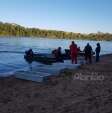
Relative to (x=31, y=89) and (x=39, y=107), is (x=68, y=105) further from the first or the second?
(x=31, y=89)

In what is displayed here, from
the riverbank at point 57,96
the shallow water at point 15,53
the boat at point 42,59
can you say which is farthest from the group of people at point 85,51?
the riverbank at point 57,96

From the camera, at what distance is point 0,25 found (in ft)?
652

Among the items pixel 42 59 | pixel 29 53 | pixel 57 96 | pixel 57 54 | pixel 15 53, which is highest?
pixel 29 53

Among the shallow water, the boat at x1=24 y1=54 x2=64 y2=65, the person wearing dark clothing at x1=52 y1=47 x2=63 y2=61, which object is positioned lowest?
the shallow water

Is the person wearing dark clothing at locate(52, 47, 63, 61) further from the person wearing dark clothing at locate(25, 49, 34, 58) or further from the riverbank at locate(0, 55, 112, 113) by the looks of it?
the riverbank at locate(0, 55, 112, 113)

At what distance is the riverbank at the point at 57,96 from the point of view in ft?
29.9

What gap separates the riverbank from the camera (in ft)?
29.9

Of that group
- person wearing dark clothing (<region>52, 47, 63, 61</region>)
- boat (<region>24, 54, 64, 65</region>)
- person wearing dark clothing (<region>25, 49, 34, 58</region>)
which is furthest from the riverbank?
person wearing dark clothing (<region>52, 47, 63, 61</region>)

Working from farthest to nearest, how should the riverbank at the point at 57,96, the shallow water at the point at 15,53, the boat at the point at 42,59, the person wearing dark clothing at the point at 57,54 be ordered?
the shallow water at the point at 15,53 < the person wearing dark clothing at the point at 57,54 < the boat at the point at 42,59 < the riverbank at the point at 57,96

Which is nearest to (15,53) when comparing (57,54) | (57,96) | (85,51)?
(57,54)

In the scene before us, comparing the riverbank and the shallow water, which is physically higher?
the riverbank

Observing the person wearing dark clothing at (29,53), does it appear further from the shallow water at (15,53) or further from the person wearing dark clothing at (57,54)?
the person wearing dark clothing at (57,54)

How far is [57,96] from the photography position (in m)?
11.4

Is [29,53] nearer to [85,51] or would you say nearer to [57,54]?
Answer: [57,54]
